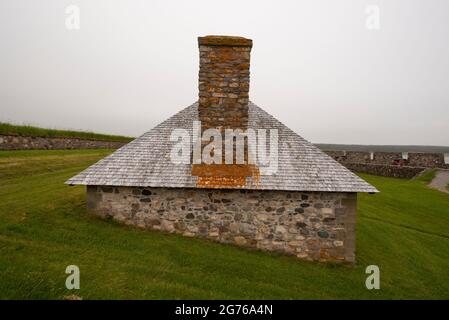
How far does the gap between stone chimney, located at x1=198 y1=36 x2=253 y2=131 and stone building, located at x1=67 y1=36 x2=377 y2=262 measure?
1.1 inches

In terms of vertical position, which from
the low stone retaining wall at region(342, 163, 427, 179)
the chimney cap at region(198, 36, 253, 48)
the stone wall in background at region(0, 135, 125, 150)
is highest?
the chimney cap at region(198, 36, 253, 48)

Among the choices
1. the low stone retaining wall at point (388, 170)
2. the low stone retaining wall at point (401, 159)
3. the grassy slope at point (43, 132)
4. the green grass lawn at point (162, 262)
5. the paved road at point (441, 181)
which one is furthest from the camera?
the low stone retaining wall at point (401, 159)

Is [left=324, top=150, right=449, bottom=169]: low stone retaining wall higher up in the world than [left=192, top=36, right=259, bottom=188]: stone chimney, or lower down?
lower down

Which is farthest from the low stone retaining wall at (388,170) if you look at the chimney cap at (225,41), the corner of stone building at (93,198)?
the corner of stone building at (93,198)

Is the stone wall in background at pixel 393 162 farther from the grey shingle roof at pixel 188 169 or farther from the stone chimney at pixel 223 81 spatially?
the stone chimney at pixel 223 81

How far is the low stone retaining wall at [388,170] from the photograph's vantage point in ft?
87.3

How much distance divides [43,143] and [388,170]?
29009mm

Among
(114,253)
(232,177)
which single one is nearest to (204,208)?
(232,177)

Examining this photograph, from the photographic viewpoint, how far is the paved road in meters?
21.1

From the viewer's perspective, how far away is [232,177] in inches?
335

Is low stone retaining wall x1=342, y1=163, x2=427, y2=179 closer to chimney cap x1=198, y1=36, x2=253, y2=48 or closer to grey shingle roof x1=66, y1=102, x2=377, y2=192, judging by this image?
grey shingle roof x1=66, y1=102, x2=377, y2=192

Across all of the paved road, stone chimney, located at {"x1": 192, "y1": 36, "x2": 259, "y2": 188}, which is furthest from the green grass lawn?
the paved road

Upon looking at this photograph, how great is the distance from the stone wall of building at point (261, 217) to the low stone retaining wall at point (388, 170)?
72.1 feet
